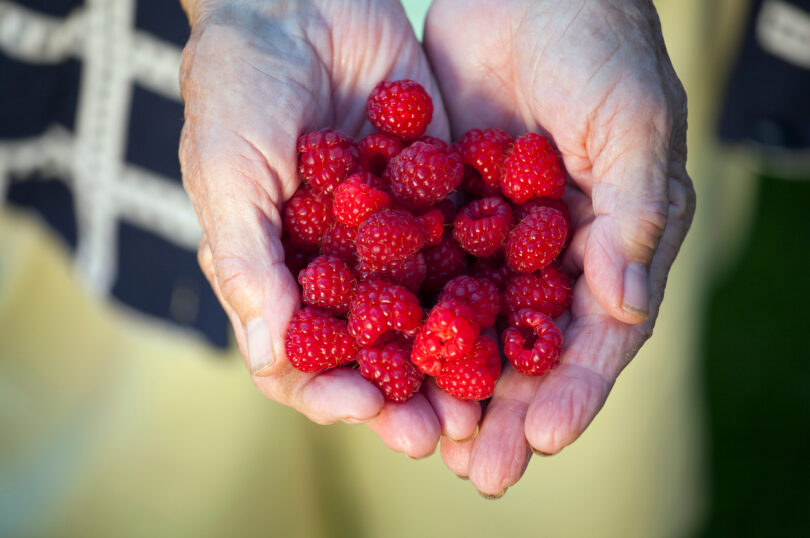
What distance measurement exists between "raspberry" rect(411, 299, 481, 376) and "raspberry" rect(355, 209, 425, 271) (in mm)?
172

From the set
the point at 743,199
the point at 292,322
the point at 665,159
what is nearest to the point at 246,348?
the point at 292,322

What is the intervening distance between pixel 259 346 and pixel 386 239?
0.36 m

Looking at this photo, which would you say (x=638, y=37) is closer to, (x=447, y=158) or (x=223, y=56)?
(x=447, y=158)

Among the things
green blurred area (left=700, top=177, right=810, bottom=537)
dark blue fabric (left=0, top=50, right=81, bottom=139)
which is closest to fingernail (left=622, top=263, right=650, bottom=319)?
dark blue fabric (left=0, top=50, right=81, bottom=139)

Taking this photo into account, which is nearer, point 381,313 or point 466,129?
point 381,313

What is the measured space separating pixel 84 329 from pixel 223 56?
53.5 inches

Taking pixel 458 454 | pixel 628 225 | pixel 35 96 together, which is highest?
pixel 628 225

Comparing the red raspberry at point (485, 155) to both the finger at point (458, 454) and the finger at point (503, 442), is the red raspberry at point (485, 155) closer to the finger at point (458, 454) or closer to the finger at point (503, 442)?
the finger at point (503, 442)

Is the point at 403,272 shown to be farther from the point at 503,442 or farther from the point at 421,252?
the point at 503,442

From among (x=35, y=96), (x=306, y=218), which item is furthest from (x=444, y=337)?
(x=35, y=96)

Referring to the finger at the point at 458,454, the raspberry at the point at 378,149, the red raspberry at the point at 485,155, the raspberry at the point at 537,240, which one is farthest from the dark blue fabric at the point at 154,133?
the finger at the point at 458,454

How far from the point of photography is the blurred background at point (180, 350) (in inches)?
92.4

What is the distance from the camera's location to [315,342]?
4.96 ft

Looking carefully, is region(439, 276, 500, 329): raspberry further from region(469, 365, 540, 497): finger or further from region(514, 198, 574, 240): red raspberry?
region(514, 198, 574, 240): red raspberry
